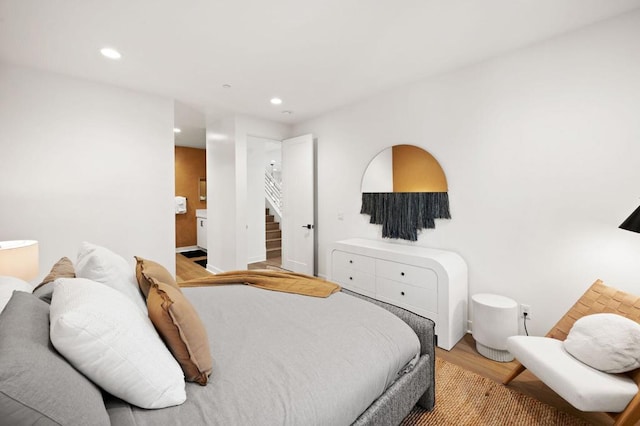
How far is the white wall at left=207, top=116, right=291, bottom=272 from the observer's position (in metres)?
4.20

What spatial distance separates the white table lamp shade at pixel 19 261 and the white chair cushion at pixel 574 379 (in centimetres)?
319

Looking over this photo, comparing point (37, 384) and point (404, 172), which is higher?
point (404, 172)

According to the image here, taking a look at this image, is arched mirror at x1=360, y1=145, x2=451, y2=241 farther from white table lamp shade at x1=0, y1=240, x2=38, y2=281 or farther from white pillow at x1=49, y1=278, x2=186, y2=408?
white table lamp shade at x1=0, y1=240, x2=38, y2=281

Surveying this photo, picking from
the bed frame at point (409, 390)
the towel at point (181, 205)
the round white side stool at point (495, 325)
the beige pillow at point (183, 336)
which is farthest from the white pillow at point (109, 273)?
the towel at point (181, 205)

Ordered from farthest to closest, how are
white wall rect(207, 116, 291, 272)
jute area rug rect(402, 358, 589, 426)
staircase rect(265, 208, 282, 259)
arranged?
staircase rect(265, 208, 282, 259) < white wall rect(207, 116, 291, 272) < jute area rug rect(402, 358, 589, 426)

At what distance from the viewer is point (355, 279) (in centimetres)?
323

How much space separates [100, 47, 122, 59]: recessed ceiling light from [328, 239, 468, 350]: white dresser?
291 cm

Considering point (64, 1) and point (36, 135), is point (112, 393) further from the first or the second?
point (36, 135)

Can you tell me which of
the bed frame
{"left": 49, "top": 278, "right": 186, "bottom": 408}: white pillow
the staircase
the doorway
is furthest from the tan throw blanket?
the staircase

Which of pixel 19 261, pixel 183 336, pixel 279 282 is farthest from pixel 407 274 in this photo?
pixel 19 261

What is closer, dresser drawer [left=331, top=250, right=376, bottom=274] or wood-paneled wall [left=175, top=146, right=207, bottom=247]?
dresser drawer [left=331, top=250, right=376, bottom=274]

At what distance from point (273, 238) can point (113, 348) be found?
5.86m

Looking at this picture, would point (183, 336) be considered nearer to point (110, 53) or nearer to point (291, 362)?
point (291, 362)

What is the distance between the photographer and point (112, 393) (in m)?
0.84
